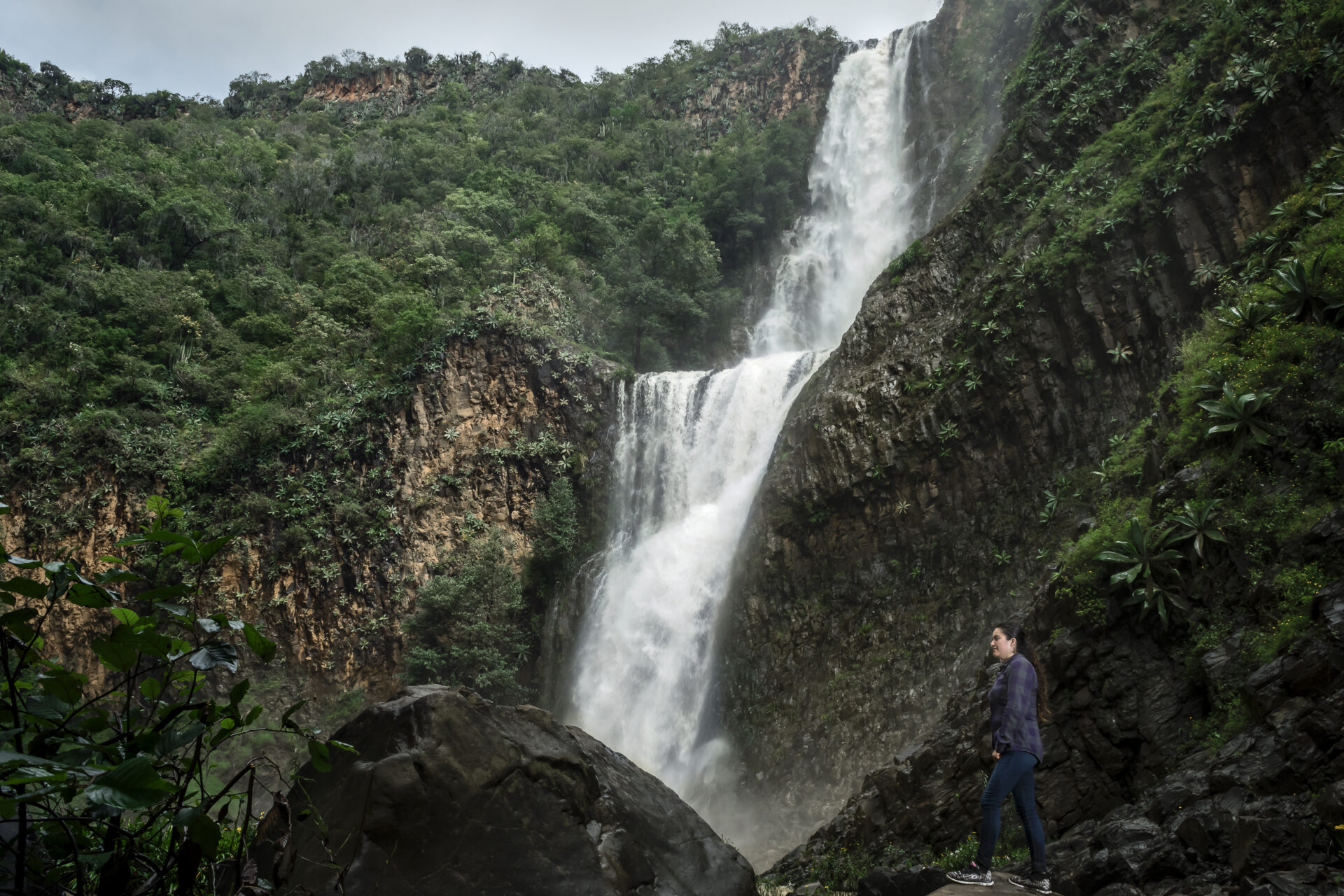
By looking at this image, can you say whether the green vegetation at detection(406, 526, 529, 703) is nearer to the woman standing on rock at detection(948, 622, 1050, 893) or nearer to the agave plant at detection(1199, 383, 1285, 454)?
the woman standing on rock at detection(948, 622, 1050, 893)

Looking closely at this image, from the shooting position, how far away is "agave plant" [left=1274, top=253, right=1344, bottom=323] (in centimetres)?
809

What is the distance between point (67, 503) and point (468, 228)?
1649cm

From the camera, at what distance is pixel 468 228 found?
30984 mm

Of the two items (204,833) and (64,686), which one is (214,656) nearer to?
(64,686)

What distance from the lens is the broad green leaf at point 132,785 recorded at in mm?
1186

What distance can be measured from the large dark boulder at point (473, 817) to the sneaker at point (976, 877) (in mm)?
1622

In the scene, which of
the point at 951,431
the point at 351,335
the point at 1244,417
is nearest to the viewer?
the point at 1244,417

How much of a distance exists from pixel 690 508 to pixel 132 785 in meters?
19.7

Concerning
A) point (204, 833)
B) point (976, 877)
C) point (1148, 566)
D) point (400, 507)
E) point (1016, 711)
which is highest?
point (400, 507)

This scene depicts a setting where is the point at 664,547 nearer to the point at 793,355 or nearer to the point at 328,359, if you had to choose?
the point at 793,355

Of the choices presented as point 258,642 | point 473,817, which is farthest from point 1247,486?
point 258,642

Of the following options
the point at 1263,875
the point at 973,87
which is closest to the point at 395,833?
the point at 1263,875

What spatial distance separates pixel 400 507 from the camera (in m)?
23.8

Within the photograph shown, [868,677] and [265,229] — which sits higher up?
[265,229]
